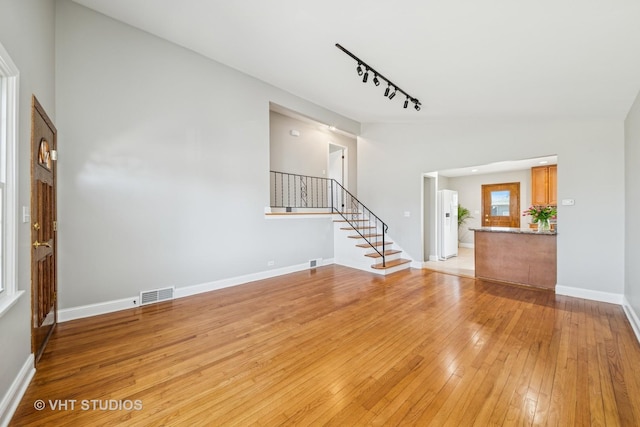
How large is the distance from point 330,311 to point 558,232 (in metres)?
3.79

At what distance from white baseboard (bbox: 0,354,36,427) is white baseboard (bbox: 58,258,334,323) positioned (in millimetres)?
1156

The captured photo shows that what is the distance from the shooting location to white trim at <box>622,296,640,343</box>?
2.66 m

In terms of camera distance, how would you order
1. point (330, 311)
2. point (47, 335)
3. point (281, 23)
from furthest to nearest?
point (330, 311) → point (281, 23) → point (47, 335)

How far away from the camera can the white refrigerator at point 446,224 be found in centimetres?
671

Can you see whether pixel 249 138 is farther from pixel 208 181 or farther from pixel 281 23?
pixel 281 23

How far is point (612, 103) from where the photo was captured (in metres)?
3.11

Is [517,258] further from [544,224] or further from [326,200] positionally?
[326,200]

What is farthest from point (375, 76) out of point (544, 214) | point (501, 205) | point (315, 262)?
point (501, 205)

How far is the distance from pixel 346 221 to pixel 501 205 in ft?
18.8

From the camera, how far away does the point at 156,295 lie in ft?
11.7

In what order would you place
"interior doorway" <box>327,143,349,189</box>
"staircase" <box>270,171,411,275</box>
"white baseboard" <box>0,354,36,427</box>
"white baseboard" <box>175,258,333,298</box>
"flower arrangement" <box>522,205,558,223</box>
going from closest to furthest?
"white baseboard" <box>0,354,36,427</box>, "white baseboard" <box>175,258,333,298</box>, "flower arrangement" <box>522,205,558,223</box>, "staircase" <box>270,171,411,275</box>, "interior doorway" <box>327,143,349,189</box>

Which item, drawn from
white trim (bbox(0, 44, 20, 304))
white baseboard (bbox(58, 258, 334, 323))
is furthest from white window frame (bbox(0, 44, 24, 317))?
white baseboard (bbox(58, 258, 334, 323))

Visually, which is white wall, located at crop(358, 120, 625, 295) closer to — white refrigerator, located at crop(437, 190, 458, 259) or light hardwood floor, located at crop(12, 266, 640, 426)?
light hardwood floor, located at crop(12, 266, 640, 426)

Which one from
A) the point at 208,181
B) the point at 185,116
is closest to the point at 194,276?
the point at 208,181
